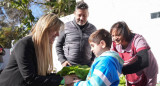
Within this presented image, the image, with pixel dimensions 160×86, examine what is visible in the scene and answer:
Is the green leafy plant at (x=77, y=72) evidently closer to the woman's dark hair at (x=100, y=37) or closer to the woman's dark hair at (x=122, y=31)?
the woman's dark hair at (x=100, y=37)

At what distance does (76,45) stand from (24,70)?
4.58ft

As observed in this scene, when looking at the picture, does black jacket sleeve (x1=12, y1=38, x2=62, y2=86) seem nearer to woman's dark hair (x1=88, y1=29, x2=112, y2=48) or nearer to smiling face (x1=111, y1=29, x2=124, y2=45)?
woman's dark hair (x1=88, y1=29, x2=112, y2=48)

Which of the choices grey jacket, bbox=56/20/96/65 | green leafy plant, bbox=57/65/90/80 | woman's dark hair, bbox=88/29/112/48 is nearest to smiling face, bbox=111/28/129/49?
woman's dark hair, bbox=88/29/112/48

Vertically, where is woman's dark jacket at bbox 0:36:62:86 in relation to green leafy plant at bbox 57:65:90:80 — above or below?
above

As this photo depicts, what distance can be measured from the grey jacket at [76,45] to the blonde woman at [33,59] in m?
1.05

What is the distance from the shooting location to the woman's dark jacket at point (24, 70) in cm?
157

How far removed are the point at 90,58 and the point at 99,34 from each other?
48.4 inches

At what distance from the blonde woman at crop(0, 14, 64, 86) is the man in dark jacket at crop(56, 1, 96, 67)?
41.3 inches

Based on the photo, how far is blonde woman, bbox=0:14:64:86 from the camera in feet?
5.16

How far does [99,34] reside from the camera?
1.83 m

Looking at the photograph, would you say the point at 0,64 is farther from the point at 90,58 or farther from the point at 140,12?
the point at 140,12

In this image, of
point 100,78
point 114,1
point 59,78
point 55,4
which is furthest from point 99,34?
point 55,4

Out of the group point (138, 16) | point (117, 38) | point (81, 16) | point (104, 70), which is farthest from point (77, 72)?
point (138, 16)

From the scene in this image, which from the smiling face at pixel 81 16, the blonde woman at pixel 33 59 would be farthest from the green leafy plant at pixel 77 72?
the smiling face at pixel 81 16
